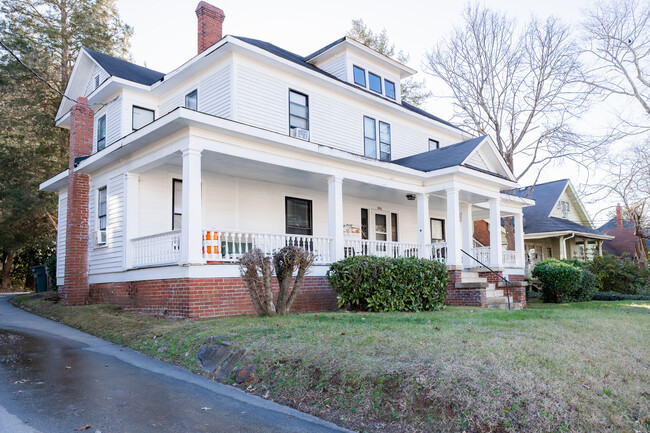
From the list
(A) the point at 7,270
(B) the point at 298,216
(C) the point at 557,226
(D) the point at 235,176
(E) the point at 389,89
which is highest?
(E) the point at 389,89

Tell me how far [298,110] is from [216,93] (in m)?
2.52

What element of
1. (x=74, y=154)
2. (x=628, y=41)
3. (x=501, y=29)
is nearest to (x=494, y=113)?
(x=501, y=29)

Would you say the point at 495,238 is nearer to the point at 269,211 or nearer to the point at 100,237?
the point at 269,211

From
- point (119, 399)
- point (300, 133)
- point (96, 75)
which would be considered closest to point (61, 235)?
point (96, 75)

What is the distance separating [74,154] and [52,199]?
11.3 meters

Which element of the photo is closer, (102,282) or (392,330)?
(392,330)

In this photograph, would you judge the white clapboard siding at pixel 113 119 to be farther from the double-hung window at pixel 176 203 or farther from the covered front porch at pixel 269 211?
the covered front porch at pixel 269 211

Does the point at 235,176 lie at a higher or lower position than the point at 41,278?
higher

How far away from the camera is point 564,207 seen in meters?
33.1

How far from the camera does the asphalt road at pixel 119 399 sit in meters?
4.58

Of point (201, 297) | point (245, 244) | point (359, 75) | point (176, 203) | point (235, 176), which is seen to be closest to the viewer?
point (201, 297)

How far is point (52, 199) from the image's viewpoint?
24.8 m

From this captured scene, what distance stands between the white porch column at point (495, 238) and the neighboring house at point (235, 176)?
11cm

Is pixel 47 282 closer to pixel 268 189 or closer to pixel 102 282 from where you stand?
pixel 102 282
